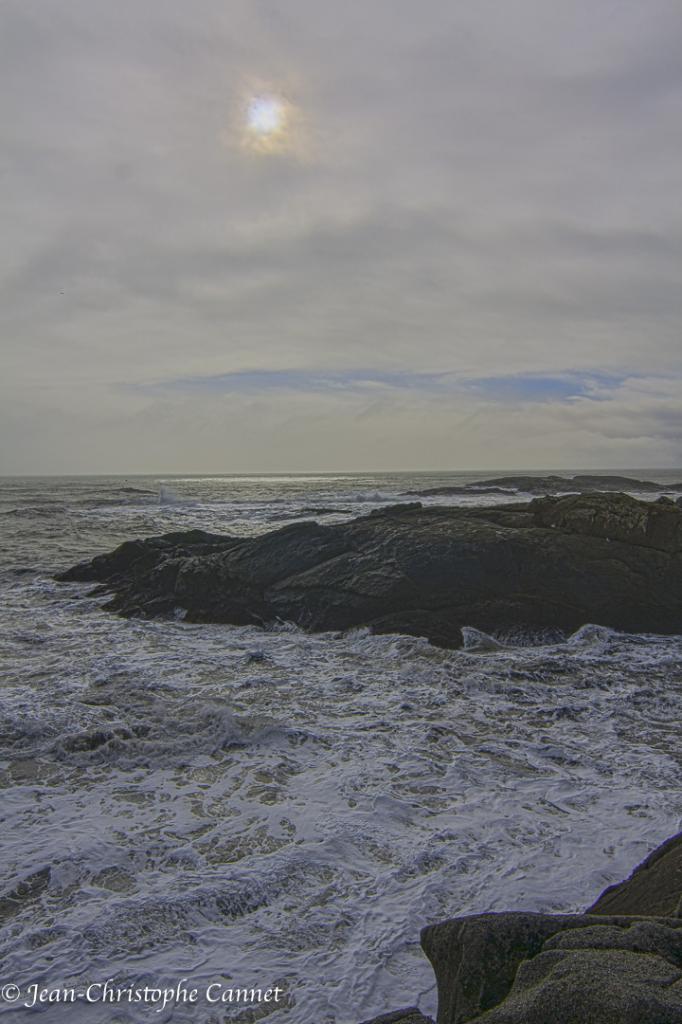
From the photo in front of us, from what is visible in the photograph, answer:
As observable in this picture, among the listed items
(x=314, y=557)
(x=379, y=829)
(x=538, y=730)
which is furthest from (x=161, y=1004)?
(x=314, y=557)

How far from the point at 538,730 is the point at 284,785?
300 cm

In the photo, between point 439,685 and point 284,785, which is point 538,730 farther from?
point 284,785

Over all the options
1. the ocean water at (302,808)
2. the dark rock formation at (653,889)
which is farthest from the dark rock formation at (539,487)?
the dark rock formation at (653,889)

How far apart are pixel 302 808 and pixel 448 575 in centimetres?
766

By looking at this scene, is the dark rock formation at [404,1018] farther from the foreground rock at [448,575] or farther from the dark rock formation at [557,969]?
the foreground rock at [448,575]

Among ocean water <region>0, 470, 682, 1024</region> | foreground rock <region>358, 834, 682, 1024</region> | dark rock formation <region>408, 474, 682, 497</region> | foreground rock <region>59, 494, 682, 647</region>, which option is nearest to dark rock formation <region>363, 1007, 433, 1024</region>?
foreground rock <region>358, 834, 682, 1024</region>

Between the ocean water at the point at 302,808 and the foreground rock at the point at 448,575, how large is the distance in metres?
1.75

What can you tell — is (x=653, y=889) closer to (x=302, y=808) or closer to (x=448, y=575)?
(x=302, y=808)

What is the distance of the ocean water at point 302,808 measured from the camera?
146 inches

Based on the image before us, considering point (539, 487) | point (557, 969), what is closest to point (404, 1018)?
point (557, 969)

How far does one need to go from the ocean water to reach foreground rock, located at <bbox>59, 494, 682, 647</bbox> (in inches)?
68.8

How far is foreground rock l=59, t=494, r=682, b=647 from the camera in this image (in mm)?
11930

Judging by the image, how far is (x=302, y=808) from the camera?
17.5 feet

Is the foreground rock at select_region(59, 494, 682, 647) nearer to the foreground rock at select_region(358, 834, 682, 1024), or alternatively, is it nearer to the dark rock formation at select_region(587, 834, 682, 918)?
the dark rock formation at select_region(587, 834, 682, 918)
